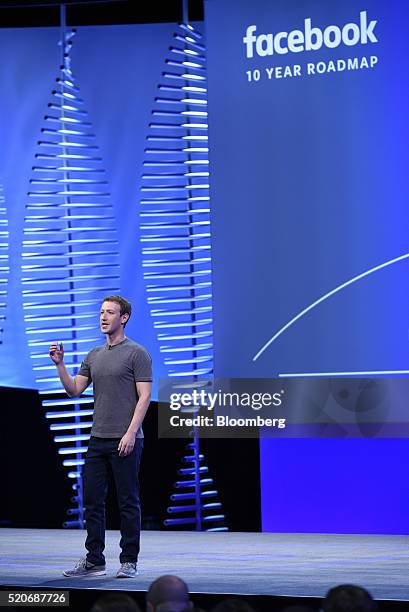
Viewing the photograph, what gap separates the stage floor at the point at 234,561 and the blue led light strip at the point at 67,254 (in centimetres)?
85

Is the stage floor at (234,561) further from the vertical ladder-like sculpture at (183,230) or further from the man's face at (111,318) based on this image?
the man's face at (111,318)

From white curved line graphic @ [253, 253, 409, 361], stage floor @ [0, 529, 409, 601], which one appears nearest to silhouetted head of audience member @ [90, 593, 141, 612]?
stage floor @ [0, 529, 409, 601]

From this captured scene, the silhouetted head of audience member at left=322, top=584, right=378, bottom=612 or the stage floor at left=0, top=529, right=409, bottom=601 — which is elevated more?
the silhouetted head of audience member at left=322, top=584, right=378, bottom=612

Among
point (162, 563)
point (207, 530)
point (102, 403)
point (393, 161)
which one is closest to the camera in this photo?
point (102, 403)

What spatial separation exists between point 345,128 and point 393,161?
38cm

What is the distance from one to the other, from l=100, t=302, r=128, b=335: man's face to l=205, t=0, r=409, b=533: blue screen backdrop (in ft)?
6.11

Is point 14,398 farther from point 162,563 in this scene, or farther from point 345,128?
point 345,128

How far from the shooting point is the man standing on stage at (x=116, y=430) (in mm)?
5480

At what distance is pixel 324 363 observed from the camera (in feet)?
23.4

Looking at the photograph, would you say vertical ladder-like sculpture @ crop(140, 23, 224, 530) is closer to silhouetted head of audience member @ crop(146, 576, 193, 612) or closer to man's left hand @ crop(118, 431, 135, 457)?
man's left hand @ crop(118, 431, 135, 457)

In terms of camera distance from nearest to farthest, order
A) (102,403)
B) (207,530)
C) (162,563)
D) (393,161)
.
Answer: (102,403)
(162,563)
(393,161)
(207,530)

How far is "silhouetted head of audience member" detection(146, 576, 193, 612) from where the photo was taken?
9.54 feet

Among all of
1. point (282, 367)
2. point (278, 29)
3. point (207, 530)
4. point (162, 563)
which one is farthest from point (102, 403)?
point (278, 29)

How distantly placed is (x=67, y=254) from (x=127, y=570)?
3053mm
